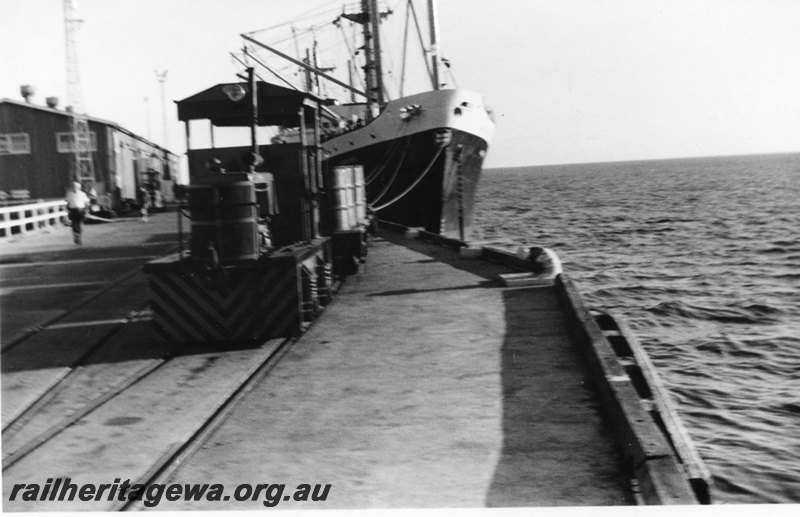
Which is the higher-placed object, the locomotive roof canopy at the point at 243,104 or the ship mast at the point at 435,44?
the ship mast at the point at 435,44

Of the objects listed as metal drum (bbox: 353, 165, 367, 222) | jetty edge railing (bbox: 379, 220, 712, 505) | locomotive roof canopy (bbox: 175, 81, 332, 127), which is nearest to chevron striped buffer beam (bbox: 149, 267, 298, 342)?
locomotive roof canopy (bbox: 175, 81, 332, 127)

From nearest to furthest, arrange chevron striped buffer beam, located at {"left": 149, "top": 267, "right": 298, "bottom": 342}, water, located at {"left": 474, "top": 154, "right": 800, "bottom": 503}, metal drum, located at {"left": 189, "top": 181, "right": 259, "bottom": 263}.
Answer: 1. metal drum, located at {"left": 189, "top": 181, "right": 259, "bottom": 263}
2. chevron striped buffer beam, located at {"left": 149, "top": 267, "right": 298, "bottom": 342}
3. water, located at {"left": 474, "top": 154, "right": 800, "bottom": 503}

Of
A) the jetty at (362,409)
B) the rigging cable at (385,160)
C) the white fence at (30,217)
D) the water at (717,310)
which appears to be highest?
the rigging cable at (385,160)

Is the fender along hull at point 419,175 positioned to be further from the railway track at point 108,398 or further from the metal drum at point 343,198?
the railway track at point 108,398

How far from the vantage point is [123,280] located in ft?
50.5

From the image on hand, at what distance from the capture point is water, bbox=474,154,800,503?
35.8 ft

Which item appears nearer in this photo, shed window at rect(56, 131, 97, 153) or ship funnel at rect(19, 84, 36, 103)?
ship funnel at rect(19, 84, 36, 103)

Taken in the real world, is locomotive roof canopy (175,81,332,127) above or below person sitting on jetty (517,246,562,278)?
above

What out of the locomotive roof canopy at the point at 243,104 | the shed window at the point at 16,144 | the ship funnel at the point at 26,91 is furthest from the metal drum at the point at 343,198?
the ship funnel at the point at 26,91

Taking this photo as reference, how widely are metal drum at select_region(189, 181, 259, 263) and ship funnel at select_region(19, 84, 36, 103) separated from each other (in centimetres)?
2645

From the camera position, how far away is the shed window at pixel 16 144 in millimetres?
31969

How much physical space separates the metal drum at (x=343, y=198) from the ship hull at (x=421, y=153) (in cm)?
1279

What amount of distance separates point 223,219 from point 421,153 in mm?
21795

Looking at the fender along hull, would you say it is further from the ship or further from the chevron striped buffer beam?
the chevron striped buffer beam
